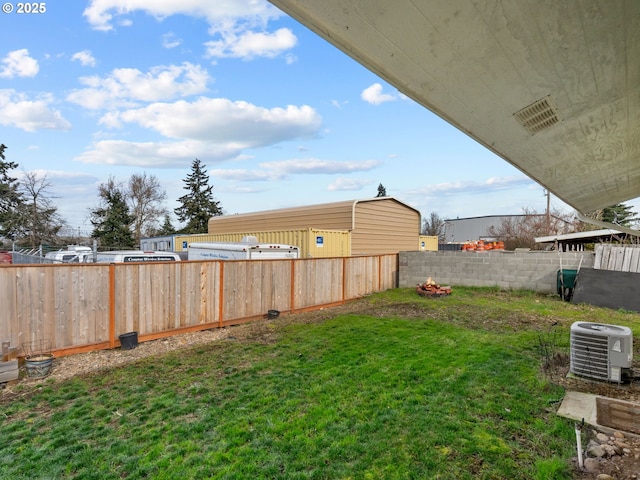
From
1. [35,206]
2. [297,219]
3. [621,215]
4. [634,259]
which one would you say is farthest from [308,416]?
[621,215]

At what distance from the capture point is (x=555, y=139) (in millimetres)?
2465

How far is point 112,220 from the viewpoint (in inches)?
1166

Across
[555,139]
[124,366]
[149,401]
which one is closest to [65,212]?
[124,366]

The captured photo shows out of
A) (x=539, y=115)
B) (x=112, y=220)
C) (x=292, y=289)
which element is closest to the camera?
(x=539, y=115)

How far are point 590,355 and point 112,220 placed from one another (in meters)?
33.8

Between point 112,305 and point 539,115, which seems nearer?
point 539,115

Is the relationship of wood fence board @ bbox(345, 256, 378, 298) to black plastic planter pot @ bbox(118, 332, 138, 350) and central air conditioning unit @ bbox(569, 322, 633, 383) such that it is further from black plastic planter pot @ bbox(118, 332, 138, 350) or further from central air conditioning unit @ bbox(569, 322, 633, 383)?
central air conditioning unit @ bbox(569, 322, 633, 383)

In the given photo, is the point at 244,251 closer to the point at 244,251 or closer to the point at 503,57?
the point at 244,251

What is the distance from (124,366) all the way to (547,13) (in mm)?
6002

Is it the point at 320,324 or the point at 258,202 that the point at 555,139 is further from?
the point at 258,202

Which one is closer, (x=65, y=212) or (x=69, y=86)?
(x=69, y=86)

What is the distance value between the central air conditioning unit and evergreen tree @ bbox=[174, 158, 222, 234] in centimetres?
3384

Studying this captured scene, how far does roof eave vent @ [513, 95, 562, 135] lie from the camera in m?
1.91

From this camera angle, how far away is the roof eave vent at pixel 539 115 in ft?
6.25
